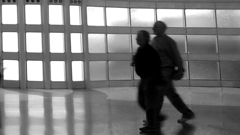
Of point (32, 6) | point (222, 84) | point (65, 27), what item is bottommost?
point (222, 84)

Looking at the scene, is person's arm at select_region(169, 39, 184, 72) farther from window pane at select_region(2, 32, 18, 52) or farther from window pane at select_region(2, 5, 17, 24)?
window pane at select_region(2, 5, 17, 24)

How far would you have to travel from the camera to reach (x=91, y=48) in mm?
19172

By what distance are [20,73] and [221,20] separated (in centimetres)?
1235

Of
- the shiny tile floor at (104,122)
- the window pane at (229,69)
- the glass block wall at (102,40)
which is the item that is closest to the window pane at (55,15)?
the glass block wall at (102,40)

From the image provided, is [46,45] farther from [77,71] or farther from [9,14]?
[9,14]

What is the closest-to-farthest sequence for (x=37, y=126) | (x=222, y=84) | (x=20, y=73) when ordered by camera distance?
(x=37, y=126), (x=20, y=73), (x=222, y=84)

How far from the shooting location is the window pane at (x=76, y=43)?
61.9 feet

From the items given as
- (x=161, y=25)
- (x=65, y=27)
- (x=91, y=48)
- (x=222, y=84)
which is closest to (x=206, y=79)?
(x=222, y=84)

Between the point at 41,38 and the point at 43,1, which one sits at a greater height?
the point at 43,1

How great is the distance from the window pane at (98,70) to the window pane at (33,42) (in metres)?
3.07

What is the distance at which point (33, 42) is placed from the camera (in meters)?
18.5

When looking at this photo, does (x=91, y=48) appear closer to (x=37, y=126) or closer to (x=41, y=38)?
(x=41, y=38)

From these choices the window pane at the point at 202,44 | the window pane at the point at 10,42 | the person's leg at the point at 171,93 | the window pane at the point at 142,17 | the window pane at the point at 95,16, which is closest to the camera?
the person's leg at the point at 171,93

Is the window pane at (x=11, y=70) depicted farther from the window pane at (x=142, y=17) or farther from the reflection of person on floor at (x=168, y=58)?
the reflection of person on floor at (x=168, y=58)
